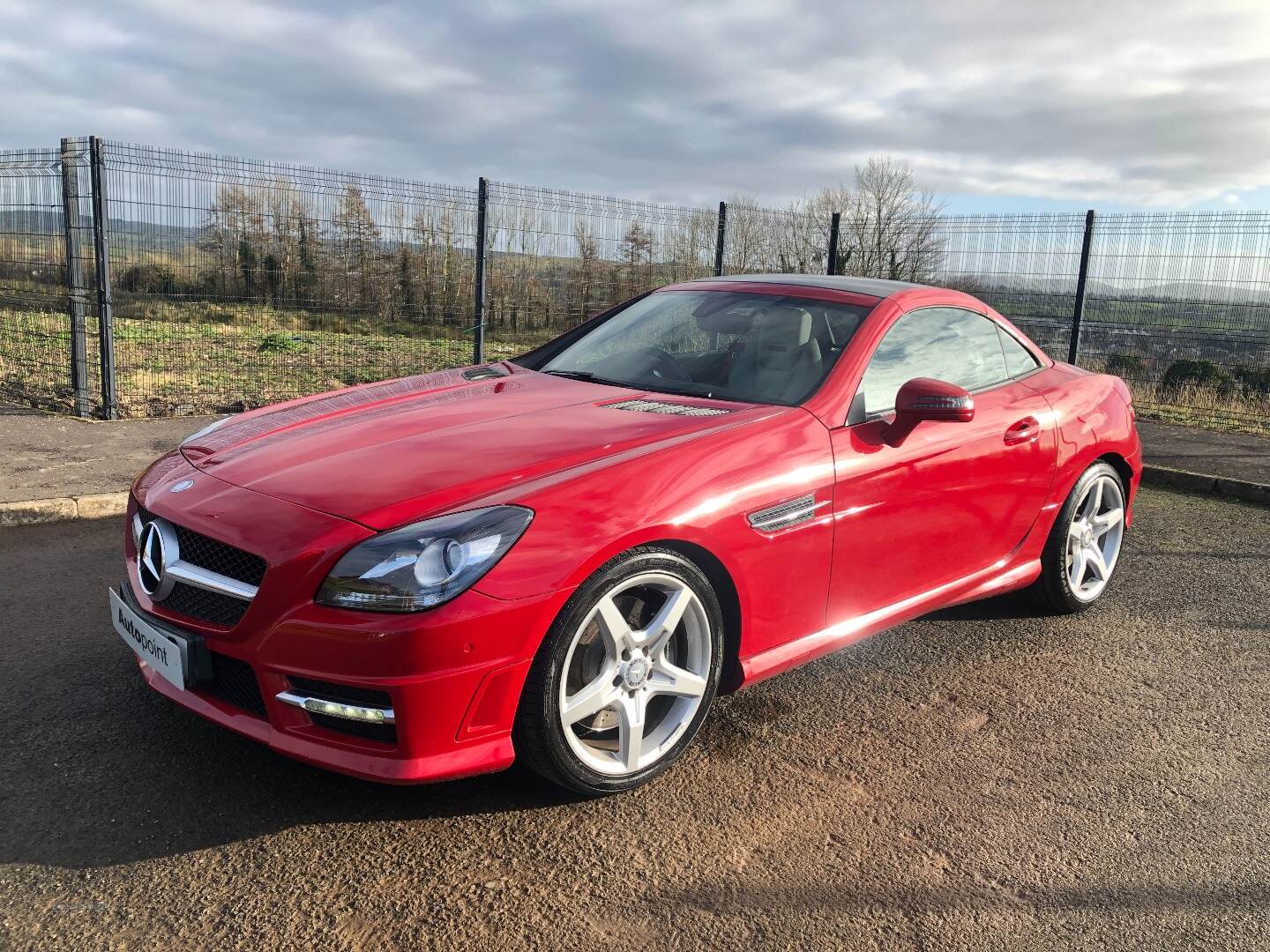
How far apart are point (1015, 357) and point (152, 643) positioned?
3.64m

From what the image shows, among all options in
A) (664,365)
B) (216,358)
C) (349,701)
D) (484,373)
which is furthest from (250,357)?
(349,701)

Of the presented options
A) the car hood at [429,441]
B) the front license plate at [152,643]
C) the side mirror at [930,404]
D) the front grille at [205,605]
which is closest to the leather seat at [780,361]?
the car hood at [429,441]

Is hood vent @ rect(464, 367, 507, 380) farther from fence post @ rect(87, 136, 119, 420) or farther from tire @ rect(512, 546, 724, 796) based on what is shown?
fence post @ rect(87, 136, 119, 420)

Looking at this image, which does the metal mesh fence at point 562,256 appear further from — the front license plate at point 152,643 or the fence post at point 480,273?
the front license plate at point 152,643

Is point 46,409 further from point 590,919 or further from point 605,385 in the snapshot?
point 590,919

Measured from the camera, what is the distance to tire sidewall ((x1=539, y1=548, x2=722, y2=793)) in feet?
8.55

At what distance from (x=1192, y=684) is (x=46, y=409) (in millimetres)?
8685

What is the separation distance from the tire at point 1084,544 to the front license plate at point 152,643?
11.5 ft

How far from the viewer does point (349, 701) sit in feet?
8.18

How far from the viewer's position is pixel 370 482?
9.06 feet

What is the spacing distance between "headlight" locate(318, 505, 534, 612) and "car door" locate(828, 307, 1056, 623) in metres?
1.30

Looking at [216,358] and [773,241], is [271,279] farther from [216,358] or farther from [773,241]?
[773,241]

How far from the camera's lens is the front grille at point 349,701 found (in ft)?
8.11

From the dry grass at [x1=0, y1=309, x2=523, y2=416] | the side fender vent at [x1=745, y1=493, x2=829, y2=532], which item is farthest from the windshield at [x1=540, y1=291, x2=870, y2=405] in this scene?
the dry grass at [x1=0, y1=309, x2=523, y2=416]
